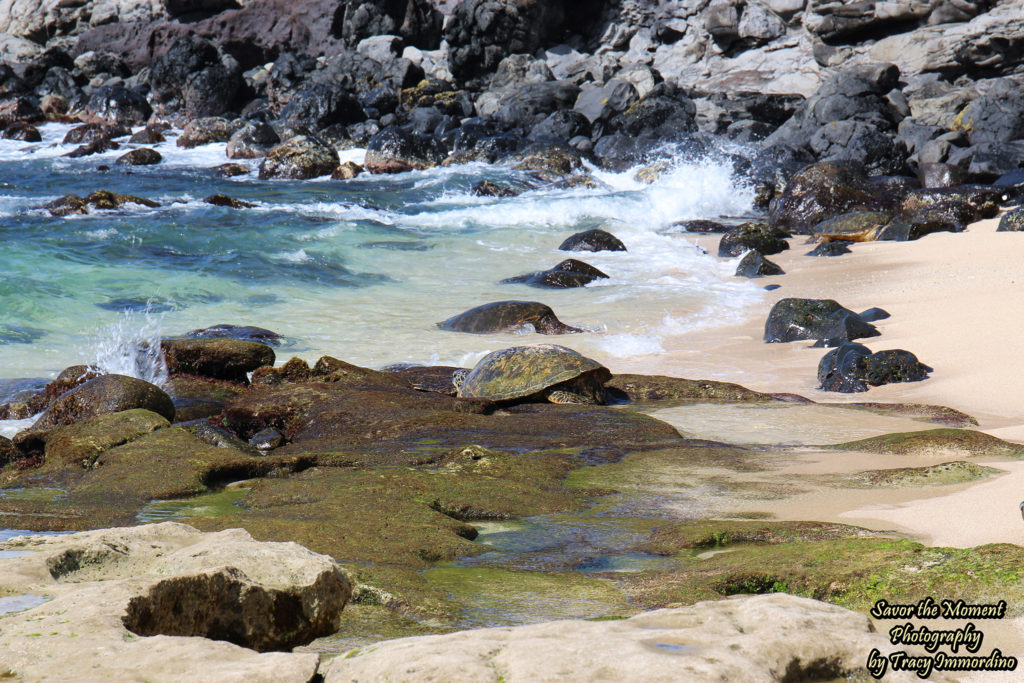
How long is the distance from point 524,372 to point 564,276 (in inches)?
218

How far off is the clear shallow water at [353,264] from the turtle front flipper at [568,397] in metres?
1.89

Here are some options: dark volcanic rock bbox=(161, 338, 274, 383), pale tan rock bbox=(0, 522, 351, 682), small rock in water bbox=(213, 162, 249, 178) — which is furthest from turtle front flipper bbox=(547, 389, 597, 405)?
small rock in water bbox=(213, 162, 249, 178)

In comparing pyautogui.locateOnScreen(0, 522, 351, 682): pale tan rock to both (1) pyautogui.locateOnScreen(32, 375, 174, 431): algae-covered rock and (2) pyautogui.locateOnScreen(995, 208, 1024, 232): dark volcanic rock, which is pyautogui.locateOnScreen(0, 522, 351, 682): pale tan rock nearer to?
(1) pyautogui.locateOnScreen(32, 375, 174, 431): algae-covered rock

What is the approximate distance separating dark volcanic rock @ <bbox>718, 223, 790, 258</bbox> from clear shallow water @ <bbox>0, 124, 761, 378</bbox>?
51cm

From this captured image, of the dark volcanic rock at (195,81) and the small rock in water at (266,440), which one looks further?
the dark volcanic rock at (195,81)

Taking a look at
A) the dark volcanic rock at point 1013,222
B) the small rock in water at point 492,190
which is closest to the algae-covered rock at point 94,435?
the dark volcanic rock at point 1013,222

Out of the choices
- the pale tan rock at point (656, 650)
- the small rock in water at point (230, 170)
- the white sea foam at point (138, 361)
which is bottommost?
the white sea foam at point (138, 361)

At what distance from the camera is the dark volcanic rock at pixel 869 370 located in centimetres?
764

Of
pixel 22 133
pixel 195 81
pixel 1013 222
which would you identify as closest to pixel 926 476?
pixel 1013 222

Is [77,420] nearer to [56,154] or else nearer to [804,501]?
[804,501]

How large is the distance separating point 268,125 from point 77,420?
84.2ft

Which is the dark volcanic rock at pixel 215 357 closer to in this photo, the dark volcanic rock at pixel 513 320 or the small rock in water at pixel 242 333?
the small rock in water at pixel 242 333

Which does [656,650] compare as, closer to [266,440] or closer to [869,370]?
[266,440]

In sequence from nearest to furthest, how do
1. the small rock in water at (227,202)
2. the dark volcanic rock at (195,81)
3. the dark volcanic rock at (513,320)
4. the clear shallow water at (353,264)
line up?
the dark volcanic rock at (513,320)
the clear shallow water at (353,264)
the small rock in water at (227,202)
the dark volcanic rock at (195,81)
